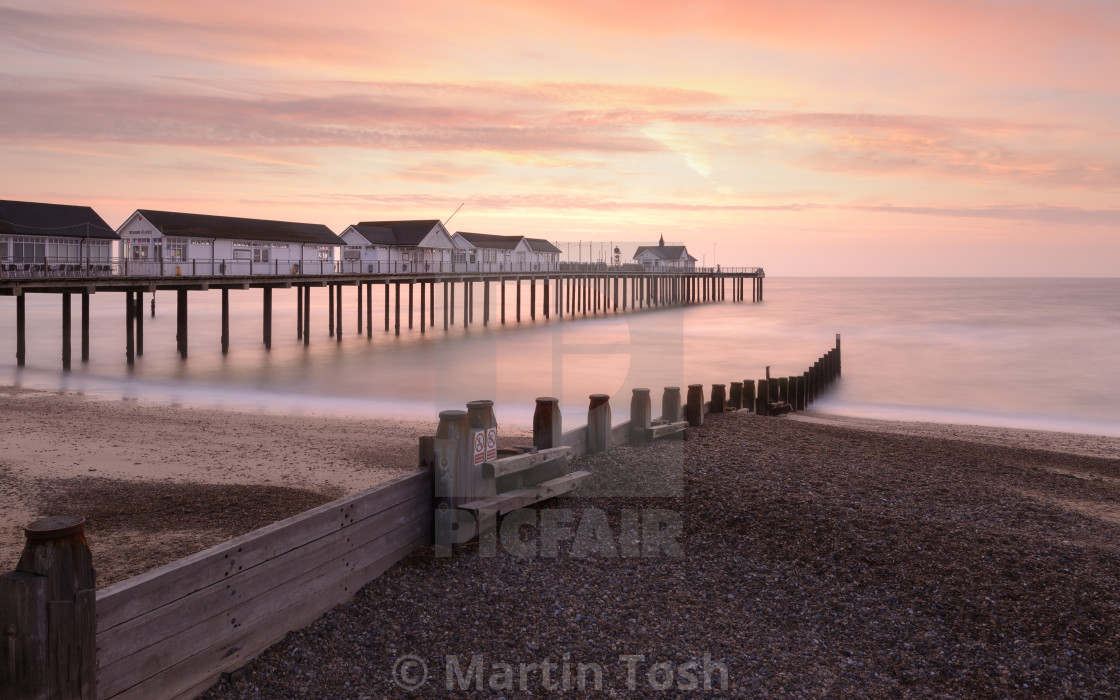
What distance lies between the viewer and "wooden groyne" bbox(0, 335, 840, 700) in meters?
3.91

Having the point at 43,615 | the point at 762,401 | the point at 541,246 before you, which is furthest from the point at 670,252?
the point at 43,615

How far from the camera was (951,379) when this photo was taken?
33188 mm

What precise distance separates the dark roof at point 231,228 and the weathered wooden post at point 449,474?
36.0 meters

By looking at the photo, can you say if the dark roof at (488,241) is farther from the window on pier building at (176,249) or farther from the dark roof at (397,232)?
the window on pier building at (176,249)

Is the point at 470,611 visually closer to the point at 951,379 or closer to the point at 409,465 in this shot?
the point at 409,465

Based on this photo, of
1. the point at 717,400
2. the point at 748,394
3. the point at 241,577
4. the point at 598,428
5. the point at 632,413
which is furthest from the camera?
the point at 748,394

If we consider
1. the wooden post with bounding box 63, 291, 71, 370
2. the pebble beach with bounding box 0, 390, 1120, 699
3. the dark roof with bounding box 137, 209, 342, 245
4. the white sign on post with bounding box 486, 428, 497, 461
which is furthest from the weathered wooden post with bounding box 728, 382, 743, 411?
the dark roof with bounding box 137, 209, 342, 245

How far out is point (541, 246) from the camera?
80.3 meters

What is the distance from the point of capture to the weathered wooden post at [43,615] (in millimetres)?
3883

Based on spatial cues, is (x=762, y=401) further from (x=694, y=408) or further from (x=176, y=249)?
(x=176, y=249)

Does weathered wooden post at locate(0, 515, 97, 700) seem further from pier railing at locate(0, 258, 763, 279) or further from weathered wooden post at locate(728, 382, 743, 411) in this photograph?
pier railing at locate(0, 258, 763, 279)

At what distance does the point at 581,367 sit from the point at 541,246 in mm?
46245

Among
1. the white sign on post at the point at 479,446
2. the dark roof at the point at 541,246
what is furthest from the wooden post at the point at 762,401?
the dark roof at the point at 541,246

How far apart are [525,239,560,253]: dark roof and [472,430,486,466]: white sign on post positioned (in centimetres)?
6805
